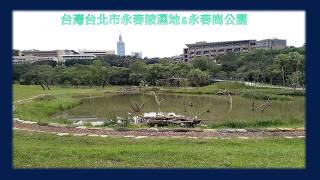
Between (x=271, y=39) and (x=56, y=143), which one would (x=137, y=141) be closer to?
(x=56, y=143)

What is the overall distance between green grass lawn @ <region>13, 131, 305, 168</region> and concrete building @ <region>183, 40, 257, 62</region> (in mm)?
67365

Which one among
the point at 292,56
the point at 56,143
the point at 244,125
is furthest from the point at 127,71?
the point at 56,143

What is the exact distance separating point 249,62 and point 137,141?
58.3m

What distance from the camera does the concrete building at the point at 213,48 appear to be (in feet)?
261

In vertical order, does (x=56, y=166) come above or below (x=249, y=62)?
below

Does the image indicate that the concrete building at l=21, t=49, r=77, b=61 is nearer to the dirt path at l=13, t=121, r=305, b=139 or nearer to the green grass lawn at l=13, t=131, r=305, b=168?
the dirt path at l=13, t=121, r=305, b=139

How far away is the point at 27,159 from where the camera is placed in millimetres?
9547

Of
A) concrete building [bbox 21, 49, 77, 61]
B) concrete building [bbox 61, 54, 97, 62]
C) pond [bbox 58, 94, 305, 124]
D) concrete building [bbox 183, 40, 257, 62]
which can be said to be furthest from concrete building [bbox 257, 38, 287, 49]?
pond [bbox 58, 94, 305, 124]

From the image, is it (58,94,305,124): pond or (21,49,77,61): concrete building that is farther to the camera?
(21,49,77,61): concrete building

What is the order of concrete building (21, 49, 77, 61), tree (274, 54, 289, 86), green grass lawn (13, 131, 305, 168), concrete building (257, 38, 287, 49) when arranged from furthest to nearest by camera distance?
concrete building (257, 38, 287, 49)
concrete building (21, 49, 77, 61)
tree (274, 54, 289, 86)
green grass lawn (13, 131, 305, 168)

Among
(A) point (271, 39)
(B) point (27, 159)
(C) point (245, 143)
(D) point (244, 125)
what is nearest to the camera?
(B) point (27, 159)

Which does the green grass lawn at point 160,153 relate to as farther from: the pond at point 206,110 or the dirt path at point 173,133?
the pond at point 206,110

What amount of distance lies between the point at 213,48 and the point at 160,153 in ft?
241

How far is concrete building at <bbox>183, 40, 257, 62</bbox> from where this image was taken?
79688 mm
